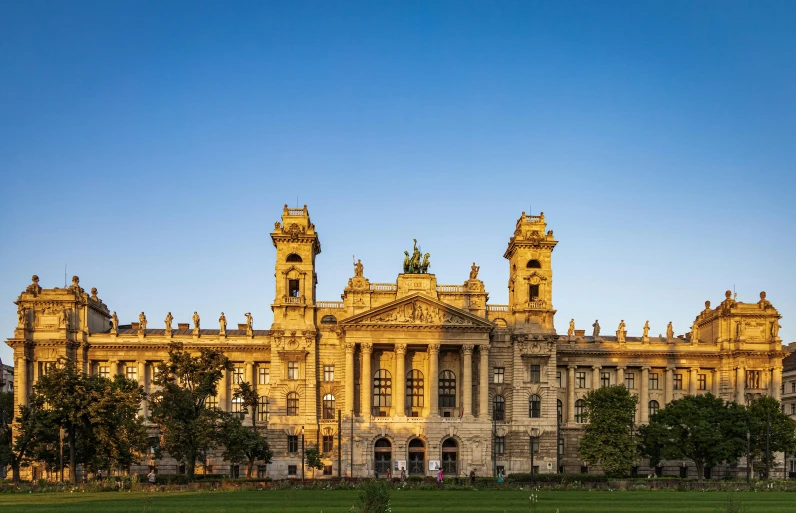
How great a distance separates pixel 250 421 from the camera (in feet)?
302

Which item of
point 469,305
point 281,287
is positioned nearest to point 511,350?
point 469,305

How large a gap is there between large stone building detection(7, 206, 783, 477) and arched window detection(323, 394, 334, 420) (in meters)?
0.12

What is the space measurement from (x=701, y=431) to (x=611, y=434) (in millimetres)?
9253

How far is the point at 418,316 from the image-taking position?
286 ft

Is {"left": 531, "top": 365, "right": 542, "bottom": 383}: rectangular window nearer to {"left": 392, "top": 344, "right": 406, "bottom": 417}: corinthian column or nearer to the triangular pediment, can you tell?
the triangular pediment

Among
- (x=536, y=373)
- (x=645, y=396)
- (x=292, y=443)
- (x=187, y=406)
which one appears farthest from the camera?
(x=645, y=396)

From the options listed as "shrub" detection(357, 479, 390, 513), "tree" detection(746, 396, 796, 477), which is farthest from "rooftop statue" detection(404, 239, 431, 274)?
"shrub" detection(357, 479, 390, 513)

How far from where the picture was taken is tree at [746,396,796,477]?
80750mm

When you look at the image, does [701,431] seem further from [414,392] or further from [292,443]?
[292,443]

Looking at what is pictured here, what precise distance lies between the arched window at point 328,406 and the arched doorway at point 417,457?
394 inches

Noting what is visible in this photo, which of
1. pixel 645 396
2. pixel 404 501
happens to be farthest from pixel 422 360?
pixel 404 501

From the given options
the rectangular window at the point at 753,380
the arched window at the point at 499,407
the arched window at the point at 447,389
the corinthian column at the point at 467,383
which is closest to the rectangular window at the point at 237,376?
the arched window at the point at 447,389

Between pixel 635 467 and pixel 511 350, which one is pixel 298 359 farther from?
pixel 635 467

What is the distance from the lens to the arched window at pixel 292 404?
88.8 metres
